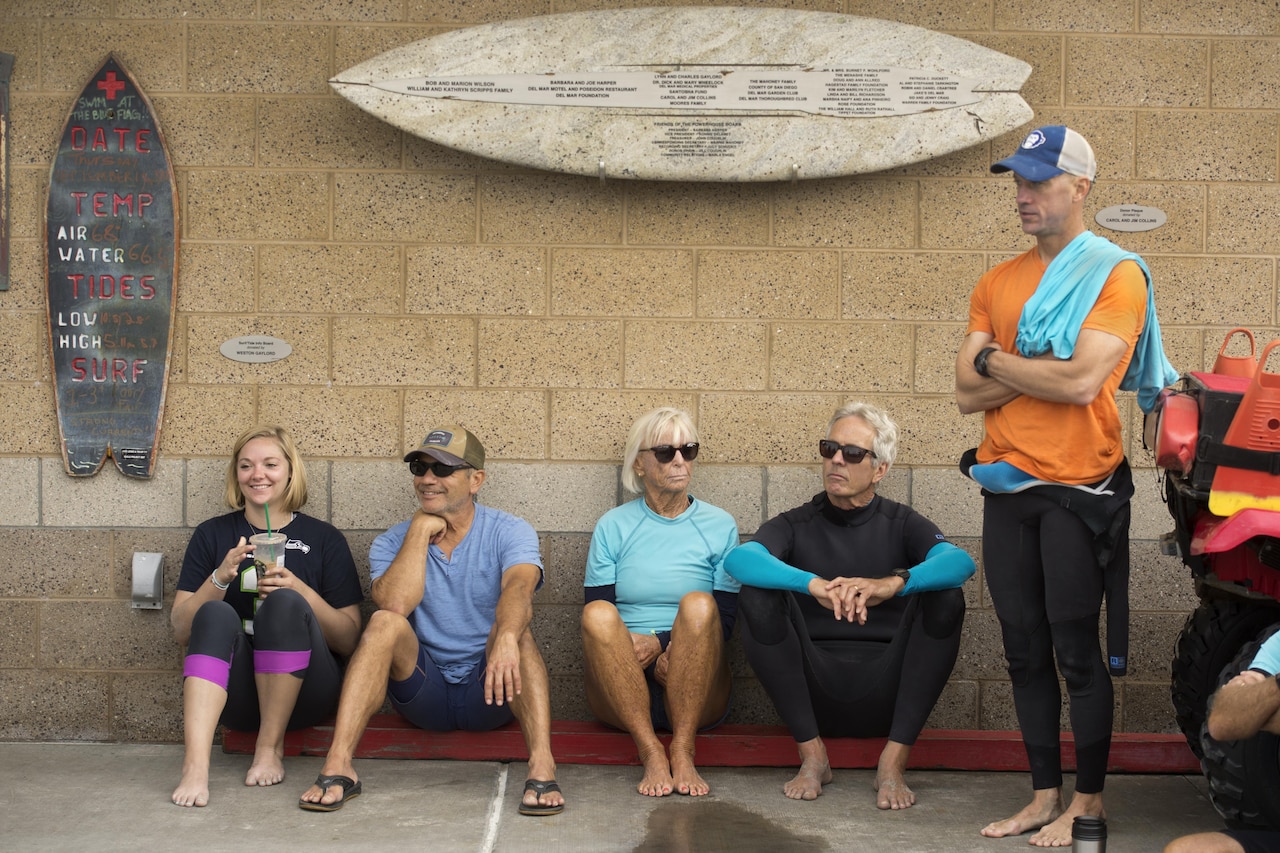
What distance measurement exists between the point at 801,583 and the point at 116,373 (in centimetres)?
256

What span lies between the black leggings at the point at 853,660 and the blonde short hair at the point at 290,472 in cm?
157

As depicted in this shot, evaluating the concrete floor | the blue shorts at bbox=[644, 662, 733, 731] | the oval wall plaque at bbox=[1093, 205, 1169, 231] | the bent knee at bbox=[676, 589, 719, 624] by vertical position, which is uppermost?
the oval wall plaque at bbox=[1093, 205, 1169, 231]

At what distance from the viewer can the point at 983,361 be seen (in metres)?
3.83

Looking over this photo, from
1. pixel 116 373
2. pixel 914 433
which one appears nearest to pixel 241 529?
pixel 116 373

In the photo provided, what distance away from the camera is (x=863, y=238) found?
193 inches

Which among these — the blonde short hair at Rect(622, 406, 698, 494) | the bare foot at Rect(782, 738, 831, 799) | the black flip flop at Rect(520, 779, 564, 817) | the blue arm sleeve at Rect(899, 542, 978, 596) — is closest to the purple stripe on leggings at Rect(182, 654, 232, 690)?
the black flip flop at Rect(520, 779, 564, 817)

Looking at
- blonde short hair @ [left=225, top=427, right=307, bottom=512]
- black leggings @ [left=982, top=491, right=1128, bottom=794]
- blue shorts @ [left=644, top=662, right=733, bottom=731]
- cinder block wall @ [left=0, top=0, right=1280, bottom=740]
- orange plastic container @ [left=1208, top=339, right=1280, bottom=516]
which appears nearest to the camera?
Answer: orange plastic container @ [left=1208, top=339, right=1280, bottom=516]

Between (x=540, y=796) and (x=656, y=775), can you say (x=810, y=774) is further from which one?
(x=540, y=796)

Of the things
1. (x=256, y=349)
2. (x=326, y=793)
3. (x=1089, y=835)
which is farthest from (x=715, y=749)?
(x=256, y=349)

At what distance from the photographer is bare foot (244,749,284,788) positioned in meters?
4.27

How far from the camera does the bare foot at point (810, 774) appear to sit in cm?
425

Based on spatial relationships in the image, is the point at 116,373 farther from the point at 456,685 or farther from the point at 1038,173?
the point at 1038,173

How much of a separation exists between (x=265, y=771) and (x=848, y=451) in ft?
6.97

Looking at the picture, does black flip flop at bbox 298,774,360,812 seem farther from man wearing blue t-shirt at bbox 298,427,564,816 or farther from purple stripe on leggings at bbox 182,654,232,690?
purple stripe on leggings at bbox 182,654,232,690
